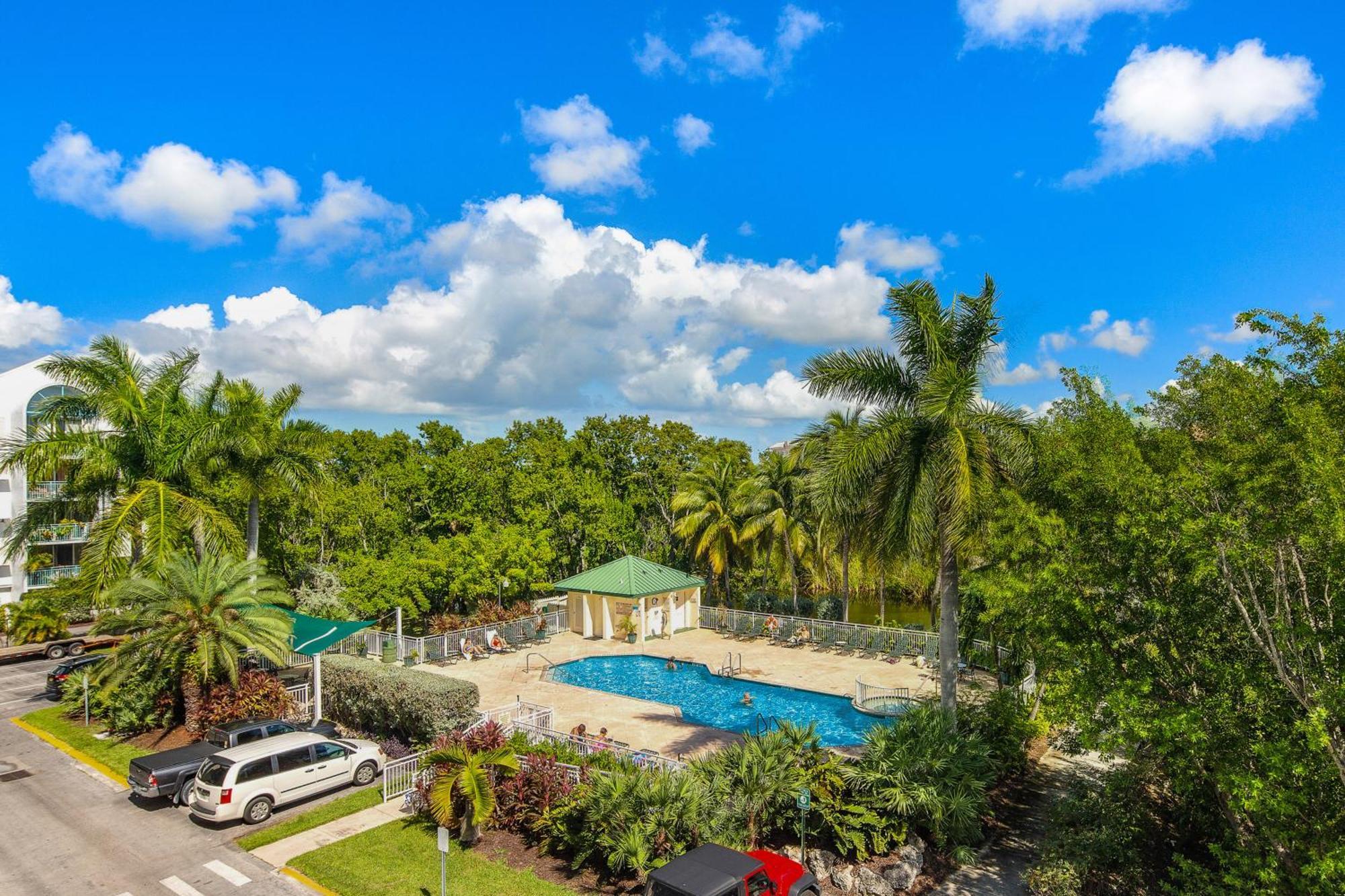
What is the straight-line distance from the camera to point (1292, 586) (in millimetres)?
8156

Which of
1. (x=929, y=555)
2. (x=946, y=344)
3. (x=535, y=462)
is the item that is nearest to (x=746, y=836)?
(x=929, y=555)

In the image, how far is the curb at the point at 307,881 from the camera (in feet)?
36.1

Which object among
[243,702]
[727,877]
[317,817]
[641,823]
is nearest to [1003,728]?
[641,823]

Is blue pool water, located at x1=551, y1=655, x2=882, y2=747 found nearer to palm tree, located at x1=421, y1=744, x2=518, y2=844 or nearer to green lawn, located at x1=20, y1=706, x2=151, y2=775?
palm tree, located at x1=421, y1=744, x2=518, y2=844

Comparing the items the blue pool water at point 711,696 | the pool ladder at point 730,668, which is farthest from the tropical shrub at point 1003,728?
the pool ladder at point 730,668

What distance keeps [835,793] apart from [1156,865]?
4802 millimetres

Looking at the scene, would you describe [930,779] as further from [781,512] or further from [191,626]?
[781,512]

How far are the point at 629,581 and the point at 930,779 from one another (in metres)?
19.2

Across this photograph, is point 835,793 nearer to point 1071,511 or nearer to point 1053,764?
point 1071,511

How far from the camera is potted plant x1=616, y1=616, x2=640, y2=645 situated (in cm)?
3005

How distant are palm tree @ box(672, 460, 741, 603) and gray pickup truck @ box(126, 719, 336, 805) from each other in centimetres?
1983

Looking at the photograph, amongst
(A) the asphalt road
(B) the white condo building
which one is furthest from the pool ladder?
(B) the white condo building

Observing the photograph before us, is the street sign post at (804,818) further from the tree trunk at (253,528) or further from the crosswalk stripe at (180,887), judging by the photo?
the tree trunk at (253,528)

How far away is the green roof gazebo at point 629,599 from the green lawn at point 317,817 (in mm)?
15361
